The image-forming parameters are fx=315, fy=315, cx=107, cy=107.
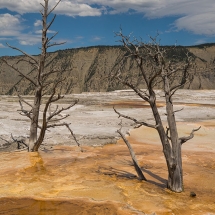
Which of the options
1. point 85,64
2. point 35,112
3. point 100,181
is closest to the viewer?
point 100,181

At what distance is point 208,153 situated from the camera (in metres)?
12.5

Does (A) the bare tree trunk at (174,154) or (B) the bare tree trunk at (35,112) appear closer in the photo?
(A) the bare tree trunk at (174,154)

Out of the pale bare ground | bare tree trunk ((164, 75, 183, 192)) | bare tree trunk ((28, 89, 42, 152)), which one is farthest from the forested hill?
bare tree trunk ((164, 75, 183, 192))

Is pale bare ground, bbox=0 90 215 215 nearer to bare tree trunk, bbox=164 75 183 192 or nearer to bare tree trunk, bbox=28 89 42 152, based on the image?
bare tree trunk, bbox=164 75 183 192

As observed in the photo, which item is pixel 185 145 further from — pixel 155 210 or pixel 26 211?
pixel 26 211

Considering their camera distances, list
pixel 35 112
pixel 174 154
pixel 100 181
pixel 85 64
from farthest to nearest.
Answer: pixel 85 64
pixel 35 112
pixel 100 181
pixel 174 154

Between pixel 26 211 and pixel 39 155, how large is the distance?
4940 mm

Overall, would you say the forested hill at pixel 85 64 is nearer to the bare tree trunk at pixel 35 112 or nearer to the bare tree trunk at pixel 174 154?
the bare tree trunk at pixel 35 112

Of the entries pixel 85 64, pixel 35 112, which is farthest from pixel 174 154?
pixel 85 64

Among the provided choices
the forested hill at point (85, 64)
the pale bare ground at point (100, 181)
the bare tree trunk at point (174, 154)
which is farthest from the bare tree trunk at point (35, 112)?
the forested hill at point (85, 64)

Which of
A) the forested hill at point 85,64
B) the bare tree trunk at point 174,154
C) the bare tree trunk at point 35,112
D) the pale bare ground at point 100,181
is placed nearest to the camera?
the pale bare ground at point 100,181

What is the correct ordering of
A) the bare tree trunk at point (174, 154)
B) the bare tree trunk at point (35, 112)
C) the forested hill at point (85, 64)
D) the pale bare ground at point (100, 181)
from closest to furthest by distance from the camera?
the pale bare ground at point (100, 181) → the bare tree trunk at point (174, 154) → the bare tree trunk at point (35, 112) → the forested hill at point (85, 64)

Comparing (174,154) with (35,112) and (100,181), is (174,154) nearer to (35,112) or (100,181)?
(100,181)

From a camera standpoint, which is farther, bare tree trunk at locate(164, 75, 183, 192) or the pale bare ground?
bare tree trunk at locate(164, 75, 183, 192)
